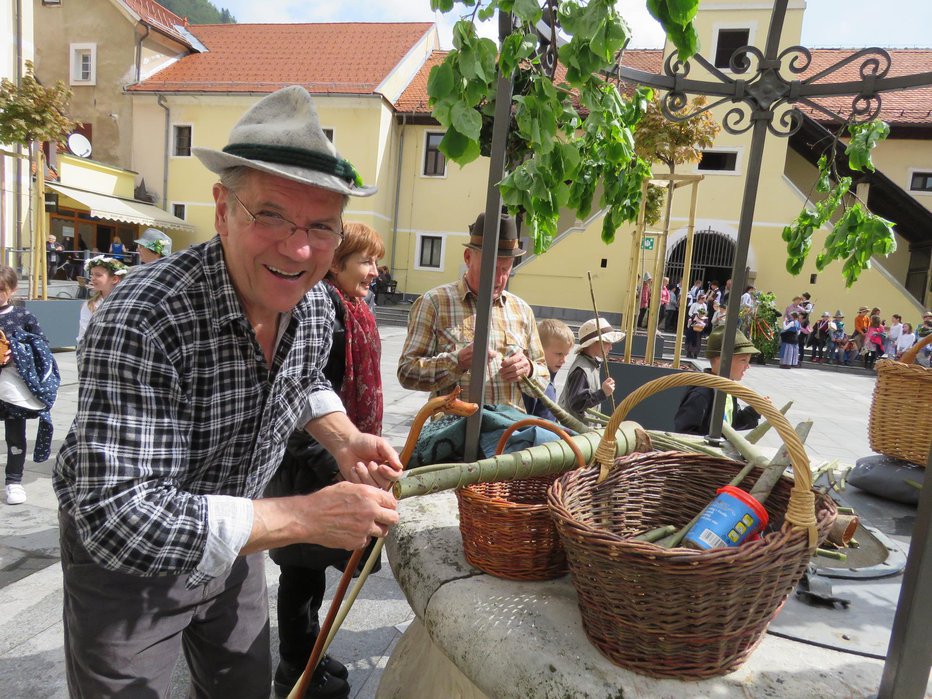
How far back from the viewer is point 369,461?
1658 mm

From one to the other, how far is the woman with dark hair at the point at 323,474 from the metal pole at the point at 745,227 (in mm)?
1580

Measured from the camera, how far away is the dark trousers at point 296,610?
235 cm

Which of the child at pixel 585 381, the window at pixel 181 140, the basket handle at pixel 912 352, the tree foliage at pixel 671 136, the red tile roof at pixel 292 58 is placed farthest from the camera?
the window at pixel 181 140

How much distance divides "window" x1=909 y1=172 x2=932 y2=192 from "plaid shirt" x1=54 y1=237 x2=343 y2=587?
25792 millimetres

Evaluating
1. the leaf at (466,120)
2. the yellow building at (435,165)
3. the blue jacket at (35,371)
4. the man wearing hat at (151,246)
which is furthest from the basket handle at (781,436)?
the yellow building at (435,165)

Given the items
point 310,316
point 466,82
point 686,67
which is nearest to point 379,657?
point 310,316

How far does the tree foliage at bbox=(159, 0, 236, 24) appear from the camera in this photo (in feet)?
170

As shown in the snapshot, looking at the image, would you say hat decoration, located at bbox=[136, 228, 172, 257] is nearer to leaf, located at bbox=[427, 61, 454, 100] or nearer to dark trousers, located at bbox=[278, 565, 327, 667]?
dark trousers, located at bbox=[278, 565, 327, 667]

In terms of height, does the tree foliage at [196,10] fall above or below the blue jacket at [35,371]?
above

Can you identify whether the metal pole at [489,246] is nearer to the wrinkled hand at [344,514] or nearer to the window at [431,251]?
the wrinkled hand at [344,514]

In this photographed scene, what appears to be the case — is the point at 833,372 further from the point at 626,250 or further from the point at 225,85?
the point at 225,85

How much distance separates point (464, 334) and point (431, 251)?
21831 millimetres

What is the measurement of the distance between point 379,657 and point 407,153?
23416 millimetres

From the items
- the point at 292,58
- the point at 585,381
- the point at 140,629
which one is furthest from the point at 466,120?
the point at 292,58
